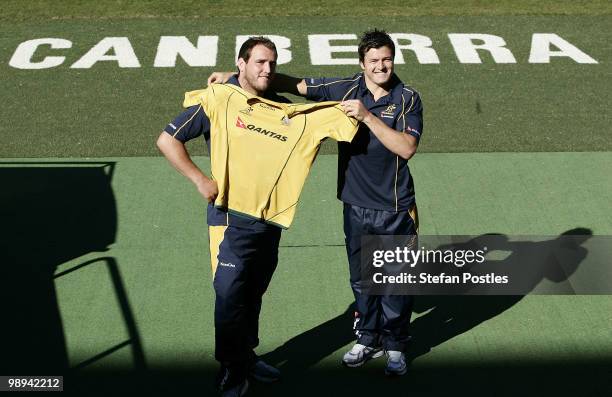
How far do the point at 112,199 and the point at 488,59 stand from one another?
6.60 metres

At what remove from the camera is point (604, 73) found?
13.4 m

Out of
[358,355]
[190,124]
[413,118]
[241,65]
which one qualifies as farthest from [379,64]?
[358,355]

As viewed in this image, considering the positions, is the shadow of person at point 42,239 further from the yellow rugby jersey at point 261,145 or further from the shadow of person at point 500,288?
the shadow of person at point 500,288

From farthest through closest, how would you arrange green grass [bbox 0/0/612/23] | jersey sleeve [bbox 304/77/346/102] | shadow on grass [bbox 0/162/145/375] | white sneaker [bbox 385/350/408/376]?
green grass [bbox 0/0/612/23]
shadow on grass [bbox 0/162/145/375]
white sneaker [bbox 385/350/408/376]
jersey sleeve [bbox 304/77/346/102]

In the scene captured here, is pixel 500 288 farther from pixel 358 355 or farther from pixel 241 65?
pixel 241 65

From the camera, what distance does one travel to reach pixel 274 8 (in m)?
16.2

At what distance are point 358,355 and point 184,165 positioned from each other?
6.00 ft

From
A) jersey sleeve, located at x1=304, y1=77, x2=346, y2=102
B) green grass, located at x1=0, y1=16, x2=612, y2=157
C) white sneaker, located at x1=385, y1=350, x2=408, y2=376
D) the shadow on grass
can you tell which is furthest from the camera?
green grass, located at x1=0, y1=16, x2=612, y2=157

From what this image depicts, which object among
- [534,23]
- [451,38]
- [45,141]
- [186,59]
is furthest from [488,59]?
[45,141]

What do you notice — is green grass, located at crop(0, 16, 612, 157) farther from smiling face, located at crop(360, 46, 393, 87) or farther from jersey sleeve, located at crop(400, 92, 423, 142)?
smiling face, located at crop(360, 46, 393, 87)

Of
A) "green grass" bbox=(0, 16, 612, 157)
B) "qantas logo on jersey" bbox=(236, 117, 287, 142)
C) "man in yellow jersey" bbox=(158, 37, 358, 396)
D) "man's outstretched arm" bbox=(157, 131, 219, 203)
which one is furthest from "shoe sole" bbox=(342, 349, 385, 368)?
"green grass" bbox=(0, 16, 612, 157)

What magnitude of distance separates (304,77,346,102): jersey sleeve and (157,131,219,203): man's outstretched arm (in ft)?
3.28

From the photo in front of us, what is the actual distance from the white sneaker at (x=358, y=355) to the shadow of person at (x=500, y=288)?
278 mm

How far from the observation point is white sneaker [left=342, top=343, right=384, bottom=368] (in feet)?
22.0
